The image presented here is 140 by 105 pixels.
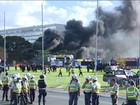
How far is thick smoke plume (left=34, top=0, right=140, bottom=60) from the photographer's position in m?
113

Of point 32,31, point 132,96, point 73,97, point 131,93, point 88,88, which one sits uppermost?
point 32,31

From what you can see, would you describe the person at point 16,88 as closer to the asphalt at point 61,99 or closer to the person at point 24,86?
the person at point 24,86

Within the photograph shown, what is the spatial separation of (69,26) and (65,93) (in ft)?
296

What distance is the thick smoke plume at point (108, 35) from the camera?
370ft

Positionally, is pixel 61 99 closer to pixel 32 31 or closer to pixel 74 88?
pixel 74 88

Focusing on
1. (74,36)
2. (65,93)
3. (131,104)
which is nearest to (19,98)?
(131,104)

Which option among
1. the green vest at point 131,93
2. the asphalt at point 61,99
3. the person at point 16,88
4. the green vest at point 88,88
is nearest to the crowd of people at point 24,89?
the person at point 16,88

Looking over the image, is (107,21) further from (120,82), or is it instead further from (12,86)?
(12,86)

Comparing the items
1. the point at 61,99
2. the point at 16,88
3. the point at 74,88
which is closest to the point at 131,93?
the point at 74,88

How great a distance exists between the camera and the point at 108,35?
4508 inches

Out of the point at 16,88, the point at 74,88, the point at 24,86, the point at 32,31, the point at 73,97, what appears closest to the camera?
the point at 74,88

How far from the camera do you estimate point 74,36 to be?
374 feet

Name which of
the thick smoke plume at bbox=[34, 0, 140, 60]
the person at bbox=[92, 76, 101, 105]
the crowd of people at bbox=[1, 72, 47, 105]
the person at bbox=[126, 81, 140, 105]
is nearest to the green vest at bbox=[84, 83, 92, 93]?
the person at bbox=[92, 76, 101, 105]

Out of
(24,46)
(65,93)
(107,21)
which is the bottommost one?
(65,93)
